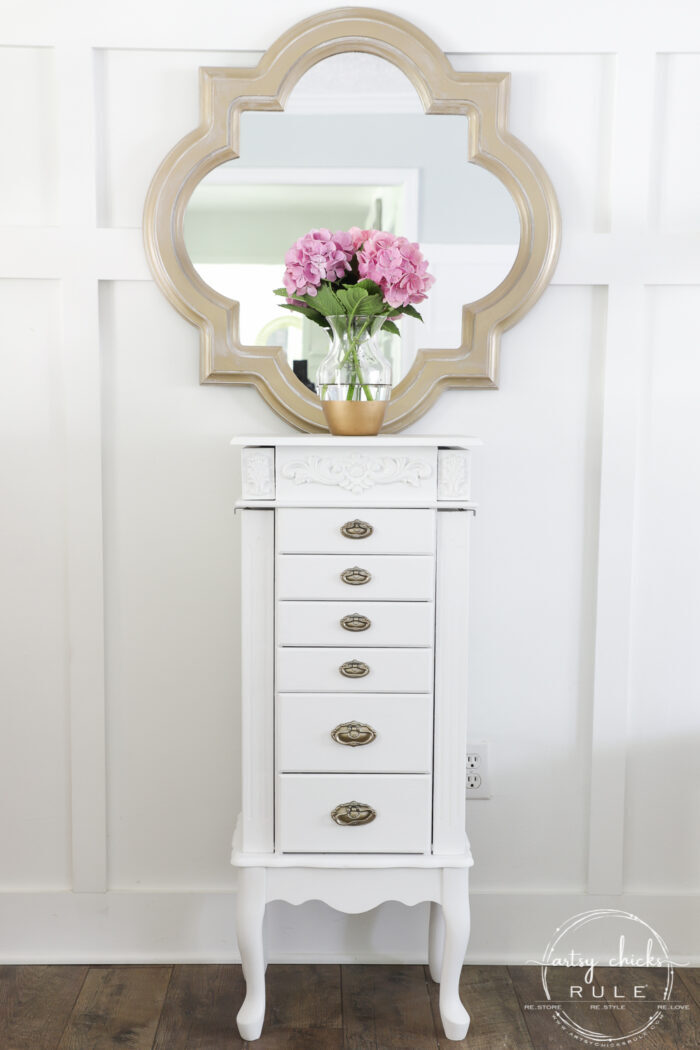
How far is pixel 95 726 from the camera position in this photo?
78.4 inches

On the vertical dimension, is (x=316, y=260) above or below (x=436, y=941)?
above

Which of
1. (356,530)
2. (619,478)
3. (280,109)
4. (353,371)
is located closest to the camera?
(356,530)

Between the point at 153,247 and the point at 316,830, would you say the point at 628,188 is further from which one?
the point at 316,830

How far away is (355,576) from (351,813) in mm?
419

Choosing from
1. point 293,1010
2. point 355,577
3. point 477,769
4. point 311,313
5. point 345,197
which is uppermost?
point 345,197

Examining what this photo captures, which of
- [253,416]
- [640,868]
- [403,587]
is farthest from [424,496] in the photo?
[640,868]

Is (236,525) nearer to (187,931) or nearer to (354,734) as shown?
(354,734)

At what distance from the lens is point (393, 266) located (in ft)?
5.43

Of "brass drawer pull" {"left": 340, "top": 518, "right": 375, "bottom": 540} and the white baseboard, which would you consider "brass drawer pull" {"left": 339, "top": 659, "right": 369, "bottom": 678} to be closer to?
"brass drawer pull" {"left": 340, "top": 518, "right": 375, "bottom": 540}

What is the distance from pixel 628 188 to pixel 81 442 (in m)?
1.22

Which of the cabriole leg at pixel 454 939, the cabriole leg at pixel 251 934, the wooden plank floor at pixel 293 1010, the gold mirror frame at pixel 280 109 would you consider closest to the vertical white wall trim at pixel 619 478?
the gold mirror frame at pixel 280 109

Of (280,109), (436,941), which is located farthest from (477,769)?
(280,109)

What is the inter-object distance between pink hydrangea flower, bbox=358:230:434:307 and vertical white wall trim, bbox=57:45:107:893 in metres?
0.59

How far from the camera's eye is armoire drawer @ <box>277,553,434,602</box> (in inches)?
63.9
